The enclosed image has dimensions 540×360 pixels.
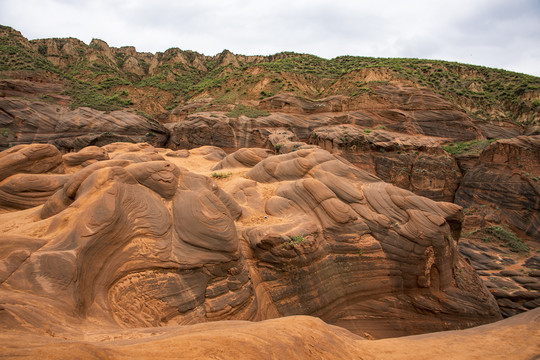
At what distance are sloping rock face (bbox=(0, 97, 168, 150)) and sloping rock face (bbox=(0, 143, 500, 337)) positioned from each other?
18060 mm

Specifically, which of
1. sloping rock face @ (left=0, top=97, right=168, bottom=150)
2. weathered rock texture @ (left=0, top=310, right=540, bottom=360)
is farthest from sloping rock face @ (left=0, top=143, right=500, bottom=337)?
sloping rock face @ (left=0, top=97, right=168, bottom=150)

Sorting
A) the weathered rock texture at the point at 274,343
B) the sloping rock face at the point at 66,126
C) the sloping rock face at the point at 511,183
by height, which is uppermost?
the sloping rock face at the point at 66,126

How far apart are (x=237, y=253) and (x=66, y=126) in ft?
93.8

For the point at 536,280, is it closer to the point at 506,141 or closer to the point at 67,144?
the point at 506,141

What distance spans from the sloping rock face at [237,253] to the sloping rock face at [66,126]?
18.1 metres

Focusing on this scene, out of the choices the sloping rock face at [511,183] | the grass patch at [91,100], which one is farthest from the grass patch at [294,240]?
the grass patch at [91,100]

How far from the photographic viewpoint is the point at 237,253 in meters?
6.74

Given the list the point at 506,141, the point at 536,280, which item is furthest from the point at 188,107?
the point at 536,280

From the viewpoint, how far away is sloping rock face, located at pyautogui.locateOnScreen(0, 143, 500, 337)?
4.53 m

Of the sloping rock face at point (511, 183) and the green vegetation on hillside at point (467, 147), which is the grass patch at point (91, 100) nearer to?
the green vegetation on hillside at point (467, 147)

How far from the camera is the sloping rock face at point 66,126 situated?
24206 millimetres

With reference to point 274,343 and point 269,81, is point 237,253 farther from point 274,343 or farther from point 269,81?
point 269,81

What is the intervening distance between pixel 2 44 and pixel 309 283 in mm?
55802

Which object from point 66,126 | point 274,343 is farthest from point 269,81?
point 274,343
